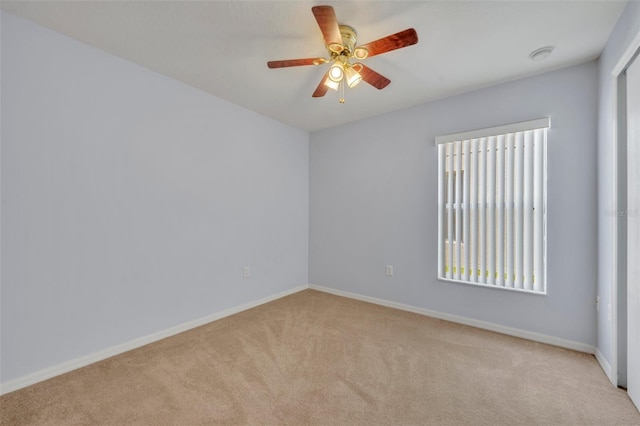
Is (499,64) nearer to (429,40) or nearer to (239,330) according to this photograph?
(429,40)

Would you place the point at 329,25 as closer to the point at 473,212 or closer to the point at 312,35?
the point at 312,35

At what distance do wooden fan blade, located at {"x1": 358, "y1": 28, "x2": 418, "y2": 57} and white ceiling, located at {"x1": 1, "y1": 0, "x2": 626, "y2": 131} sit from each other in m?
0.25

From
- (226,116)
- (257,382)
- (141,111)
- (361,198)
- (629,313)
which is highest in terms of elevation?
(226,116)

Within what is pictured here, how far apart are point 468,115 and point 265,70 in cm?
217

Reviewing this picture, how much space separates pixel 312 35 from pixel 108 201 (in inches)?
83.2

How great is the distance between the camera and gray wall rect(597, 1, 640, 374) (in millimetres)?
1888

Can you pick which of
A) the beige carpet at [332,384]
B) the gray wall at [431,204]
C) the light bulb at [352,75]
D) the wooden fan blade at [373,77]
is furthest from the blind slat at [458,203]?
the light bulb at [352,75]

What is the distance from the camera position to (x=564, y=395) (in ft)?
5.84

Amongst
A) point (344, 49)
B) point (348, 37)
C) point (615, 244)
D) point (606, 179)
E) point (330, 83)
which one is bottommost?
point (615, 244)

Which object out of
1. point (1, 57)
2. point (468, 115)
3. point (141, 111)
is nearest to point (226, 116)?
point (141, 111)

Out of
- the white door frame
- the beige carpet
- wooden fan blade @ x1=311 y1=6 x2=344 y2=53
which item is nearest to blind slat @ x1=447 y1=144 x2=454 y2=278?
the beige carpet

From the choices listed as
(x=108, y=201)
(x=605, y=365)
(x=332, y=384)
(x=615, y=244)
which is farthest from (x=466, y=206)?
(x=108, y=201)

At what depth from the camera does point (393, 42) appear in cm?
168

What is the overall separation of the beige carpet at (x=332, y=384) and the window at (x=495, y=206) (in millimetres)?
648
